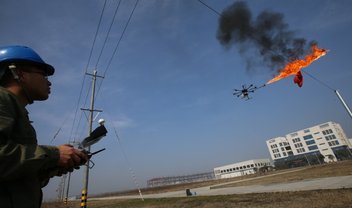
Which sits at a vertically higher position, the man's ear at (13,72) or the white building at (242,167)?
the white building at (242,167)

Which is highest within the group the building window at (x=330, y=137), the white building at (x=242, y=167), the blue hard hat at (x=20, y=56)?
the building window at (x=330, y=137)

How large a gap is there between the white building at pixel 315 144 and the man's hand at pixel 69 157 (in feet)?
382

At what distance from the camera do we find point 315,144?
11331 cm

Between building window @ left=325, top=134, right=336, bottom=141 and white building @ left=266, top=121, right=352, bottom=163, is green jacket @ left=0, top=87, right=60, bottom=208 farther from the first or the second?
building window @ left=325, top=134, right=336, bottom=141

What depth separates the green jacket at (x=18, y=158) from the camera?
53.1 inches

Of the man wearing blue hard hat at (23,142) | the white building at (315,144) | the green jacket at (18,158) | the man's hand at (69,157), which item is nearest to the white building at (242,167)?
the white building at (315,144)

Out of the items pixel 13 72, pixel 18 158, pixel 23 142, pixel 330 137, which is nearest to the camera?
pixel 18 158

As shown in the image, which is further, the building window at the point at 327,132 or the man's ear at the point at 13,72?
the building window at the point at 327,132

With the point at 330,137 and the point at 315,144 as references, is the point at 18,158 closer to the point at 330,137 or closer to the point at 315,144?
the point at 330,137

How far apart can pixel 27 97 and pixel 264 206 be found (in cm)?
1181

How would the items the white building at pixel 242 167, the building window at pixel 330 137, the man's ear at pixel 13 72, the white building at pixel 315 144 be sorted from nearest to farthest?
the man's ear at pixel 13 72 → the white building at pixel 315 144 → the building window at pixel 330 137 → the white building at pixel 242 167

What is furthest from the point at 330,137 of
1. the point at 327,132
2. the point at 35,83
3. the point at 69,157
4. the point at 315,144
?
the point at 35,83

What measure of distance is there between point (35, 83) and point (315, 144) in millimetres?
136675

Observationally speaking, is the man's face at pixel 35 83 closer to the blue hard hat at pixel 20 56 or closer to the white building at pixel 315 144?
the blue hard hat at pixel 20 56
